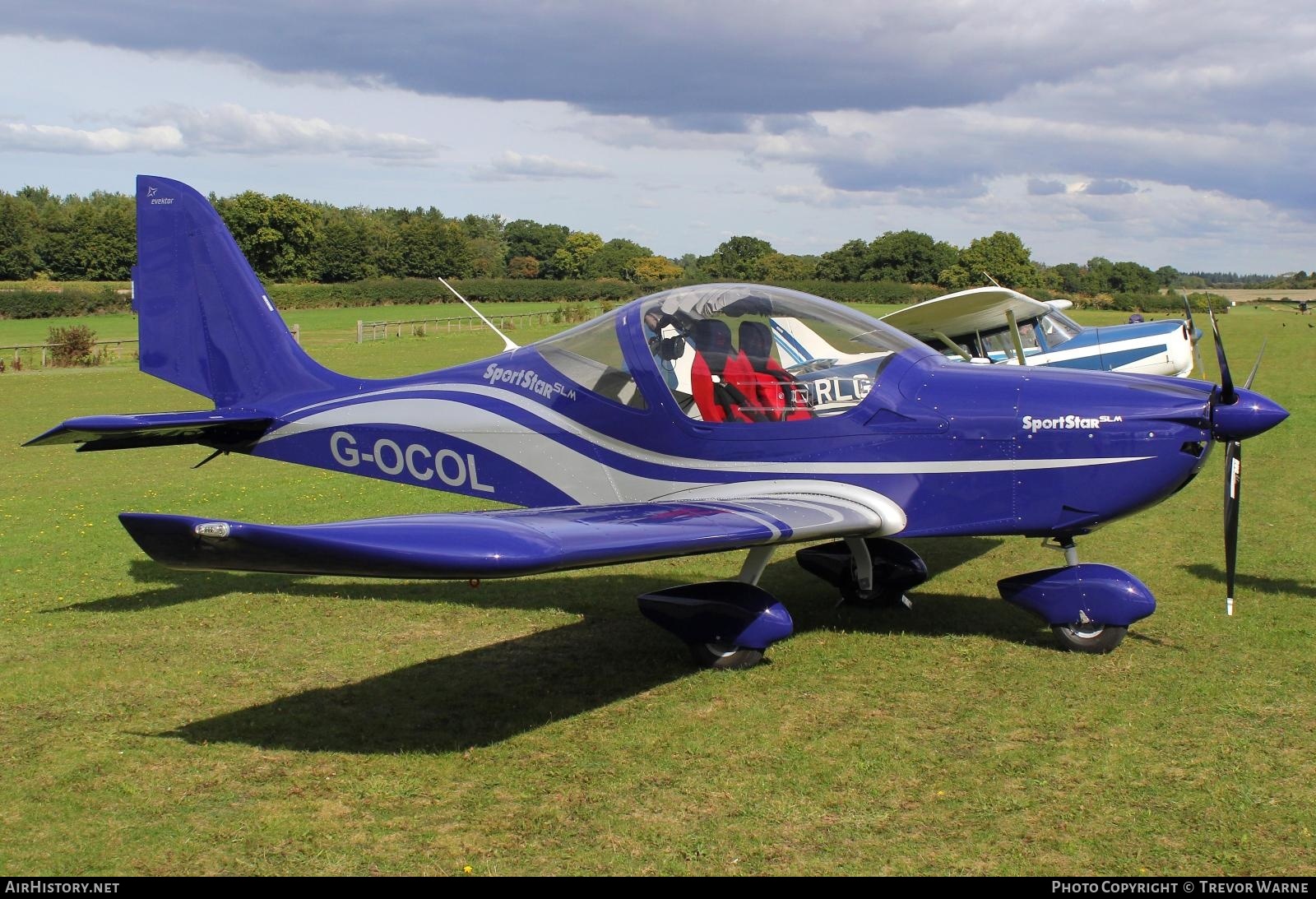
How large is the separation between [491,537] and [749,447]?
8.05 feet

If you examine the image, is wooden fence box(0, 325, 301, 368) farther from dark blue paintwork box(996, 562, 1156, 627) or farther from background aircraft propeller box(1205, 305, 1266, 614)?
Result: background aircraft propeller box(1205, 305, 1266, 614)

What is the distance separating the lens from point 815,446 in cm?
665

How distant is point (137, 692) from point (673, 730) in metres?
3.15

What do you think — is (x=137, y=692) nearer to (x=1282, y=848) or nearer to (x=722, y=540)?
(x=722, y=540)

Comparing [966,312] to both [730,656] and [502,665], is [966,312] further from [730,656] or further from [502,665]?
[502,665]

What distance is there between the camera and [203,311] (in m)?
8.66

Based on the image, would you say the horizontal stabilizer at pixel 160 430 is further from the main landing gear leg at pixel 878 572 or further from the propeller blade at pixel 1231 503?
the propeller blade at pixel 1231 503

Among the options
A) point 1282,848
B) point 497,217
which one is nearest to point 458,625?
point 1282,848

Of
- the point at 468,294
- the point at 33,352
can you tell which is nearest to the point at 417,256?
the point at 468,294

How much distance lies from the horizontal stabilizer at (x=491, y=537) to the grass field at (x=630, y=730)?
3.22 ft

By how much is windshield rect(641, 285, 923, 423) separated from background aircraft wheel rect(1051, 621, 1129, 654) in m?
1.87

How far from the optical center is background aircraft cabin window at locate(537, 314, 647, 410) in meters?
7.07

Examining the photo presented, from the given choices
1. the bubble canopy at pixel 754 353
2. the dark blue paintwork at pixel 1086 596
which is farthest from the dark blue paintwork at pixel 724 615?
the dark blue paintwork at pixel 1086 596
